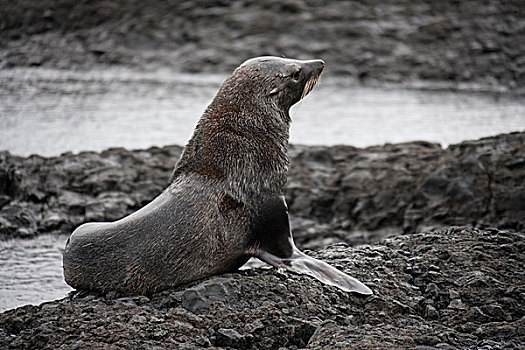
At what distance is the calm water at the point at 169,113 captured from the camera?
1143cm

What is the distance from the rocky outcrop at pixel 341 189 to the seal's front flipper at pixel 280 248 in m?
2.96

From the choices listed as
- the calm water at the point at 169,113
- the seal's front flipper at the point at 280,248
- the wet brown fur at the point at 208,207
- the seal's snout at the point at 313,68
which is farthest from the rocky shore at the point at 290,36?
the seal's front flipper at the point at 280,248

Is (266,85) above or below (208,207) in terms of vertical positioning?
above

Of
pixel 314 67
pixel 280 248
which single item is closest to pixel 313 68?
pixel 314 67

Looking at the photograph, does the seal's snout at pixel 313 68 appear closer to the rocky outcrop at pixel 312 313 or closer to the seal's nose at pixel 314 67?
the seal's nose at pixel 314 67

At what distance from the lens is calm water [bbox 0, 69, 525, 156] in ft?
37.7

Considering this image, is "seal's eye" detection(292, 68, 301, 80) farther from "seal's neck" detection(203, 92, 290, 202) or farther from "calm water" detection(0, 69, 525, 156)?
"calm water" detection(0, 69, 525, 156)

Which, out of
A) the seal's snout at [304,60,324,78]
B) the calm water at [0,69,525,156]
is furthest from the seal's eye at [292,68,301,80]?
the calm water at [0,69,525,156]

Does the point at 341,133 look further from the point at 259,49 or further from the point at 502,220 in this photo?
the point at 259,49

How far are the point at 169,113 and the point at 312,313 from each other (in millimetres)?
8973

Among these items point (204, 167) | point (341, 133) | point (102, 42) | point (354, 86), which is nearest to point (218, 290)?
point (204, 167)

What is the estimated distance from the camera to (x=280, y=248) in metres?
5.33

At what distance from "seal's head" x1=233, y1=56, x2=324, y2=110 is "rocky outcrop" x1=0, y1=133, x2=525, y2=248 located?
9.35 feet

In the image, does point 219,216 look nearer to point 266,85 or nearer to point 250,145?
point 250,145
